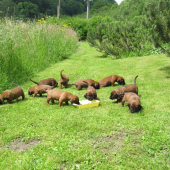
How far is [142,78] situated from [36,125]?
5751mm

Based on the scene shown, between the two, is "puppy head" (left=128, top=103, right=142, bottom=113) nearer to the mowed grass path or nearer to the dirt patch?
the mowed grass path

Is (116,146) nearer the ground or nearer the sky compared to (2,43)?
nearer the ground

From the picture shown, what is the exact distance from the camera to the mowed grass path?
345cm

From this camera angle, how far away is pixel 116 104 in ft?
20.0

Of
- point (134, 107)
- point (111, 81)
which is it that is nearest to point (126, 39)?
point (111, 81)

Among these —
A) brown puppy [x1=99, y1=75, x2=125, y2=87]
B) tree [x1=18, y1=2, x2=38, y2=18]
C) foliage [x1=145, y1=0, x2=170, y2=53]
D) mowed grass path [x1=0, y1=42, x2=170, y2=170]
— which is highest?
tree [x1=18, y1=2, x2=38, y2=18]

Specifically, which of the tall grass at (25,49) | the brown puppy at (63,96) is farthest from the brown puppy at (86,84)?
the tall grass at (25,49)

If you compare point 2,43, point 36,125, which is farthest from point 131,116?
point 2,43

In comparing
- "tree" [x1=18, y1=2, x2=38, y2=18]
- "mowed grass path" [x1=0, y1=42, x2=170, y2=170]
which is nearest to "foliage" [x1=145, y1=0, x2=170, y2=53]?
"mowed grass path" [x1=0, y1=42, x2=170, y2=170]

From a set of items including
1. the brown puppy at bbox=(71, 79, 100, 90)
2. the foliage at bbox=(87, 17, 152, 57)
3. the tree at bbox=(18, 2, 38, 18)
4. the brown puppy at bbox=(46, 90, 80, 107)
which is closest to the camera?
the brown puppy at bbox=(46, 90, 80, 107)

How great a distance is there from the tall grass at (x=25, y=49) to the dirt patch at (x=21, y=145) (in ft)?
11.4

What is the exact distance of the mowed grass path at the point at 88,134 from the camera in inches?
136

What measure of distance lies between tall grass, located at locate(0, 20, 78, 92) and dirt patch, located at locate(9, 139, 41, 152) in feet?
11.4

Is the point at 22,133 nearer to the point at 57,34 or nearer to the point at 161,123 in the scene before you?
the point at 161,123
